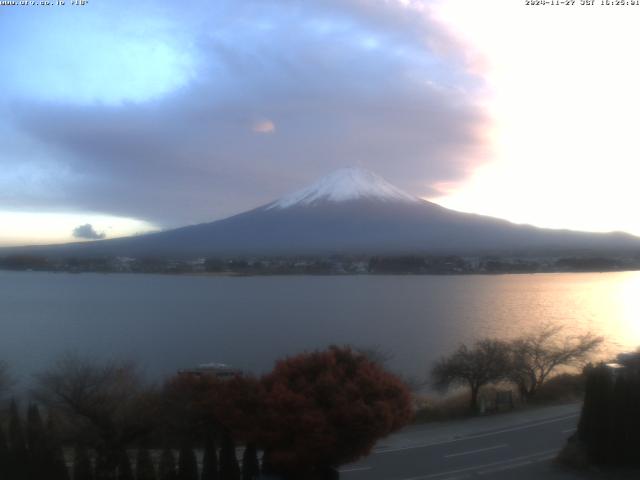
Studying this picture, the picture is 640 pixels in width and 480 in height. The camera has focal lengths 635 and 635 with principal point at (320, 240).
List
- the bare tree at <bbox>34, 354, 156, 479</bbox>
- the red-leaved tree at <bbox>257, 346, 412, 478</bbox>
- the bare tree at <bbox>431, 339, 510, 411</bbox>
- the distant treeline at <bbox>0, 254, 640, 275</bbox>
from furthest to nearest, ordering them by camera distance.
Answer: the distant treeline at <bbox>0, 254, 640, 275</bbox> → the bare tree at <bbox>431, 339, 510, 411</bbox> → the bare tree at <bbox>34, 354, 156, 479</bbox> → the red-leaved tree at <bbox>257, 346, 412, 478</bbox>

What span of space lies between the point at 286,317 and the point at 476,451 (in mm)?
17044

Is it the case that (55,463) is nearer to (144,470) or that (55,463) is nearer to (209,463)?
(144,470)

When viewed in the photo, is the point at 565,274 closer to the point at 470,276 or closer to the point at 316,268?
the point at 470,276

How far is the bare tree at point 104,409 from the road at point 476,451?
6.17 feet

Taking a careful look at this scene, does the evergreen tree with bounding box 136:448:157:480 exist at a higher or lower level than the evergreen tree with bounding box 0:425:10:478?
lower

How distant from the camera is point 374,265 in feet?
154

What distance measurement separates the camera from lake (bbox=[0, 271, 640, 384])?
1576 cm

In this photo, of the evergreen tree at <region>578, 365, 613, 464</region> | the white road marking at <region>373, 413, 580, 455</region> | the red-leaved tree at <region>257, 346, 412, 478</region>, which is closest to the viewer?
the red-leaved tree at <region>257, 346, 412, 478</region>

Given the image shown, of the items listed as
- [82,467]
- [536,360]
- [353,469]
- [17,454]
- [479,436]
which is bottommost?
[479,436]

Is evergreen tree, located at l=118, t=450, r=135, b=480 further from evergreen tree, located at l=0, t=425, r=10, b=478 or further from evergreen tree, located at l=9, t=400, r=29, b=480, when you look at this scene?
evergreen tree, located at l=0, t=425, r=10, b=478

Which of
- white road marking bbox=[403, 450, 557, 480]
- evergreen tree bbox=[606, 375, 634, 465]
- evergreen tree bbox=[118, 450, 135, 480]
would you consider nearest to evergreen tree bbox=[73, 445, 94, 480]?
evergreen tree bbox=[118, 450, 135, 480]

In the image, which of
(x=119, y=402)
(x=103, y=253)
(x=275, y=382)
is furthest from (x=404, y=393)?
(x=103, y=253)

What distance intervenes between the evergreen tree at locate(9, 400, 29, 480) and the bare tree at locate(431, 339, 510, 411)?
6.17 m

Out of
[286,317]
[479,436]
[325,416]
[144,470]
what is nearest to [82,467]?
[144,470]
